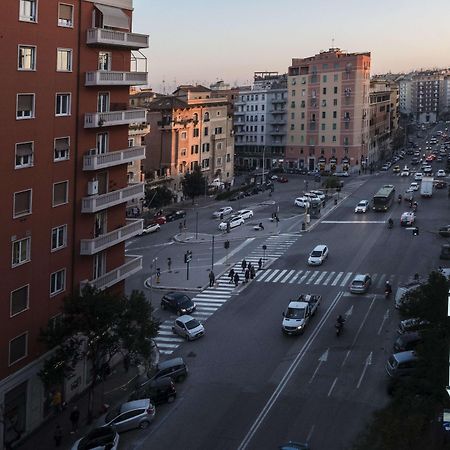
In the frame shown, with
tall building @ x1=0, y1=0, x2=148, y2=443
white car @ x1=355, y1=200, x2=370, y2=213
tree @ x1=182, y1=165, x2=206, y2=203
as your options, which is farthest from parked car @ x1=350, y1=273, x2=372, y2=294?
tree @ x1=182, y1=165, x2=206, y2=203

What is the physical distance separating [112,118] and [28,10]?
6306mm

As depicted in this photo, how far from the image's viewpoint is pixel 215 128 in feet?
309

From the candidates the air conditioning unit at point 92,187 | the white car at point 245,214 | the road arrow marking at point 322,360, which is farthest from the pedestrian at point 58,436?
the white car at point 245,214

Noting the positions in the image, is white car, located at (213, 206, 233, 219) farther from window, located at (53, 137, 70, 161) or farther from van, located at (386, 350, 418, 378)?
window, located at (53, 137, 70, 161)

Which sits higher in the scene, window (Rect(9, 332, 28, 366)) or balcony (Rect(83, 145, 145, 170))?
balcony (Rect(83, 145, 145, 170))

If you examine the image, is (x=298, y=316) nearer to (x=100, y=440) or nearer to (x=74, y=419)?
(x=74, y=419)

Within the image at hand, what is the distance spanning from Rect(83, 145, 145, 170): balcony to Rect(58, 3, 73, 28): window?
5119mm

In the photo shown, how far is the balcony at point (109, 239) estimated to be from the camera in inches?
1095

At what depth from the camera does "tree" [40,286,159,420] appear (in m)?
24.7

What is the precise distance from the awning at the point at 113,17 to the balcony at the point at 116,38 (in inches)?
11.8

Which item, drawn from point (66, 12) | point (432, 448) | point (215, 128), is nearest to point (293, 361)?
point (432, 448)

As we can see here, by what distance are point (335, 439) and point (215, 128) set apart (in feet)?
244

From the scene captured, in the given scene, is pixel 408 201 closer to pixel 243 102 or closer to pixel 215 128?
pixel 215 128

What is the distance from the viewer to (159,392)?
26.4m
